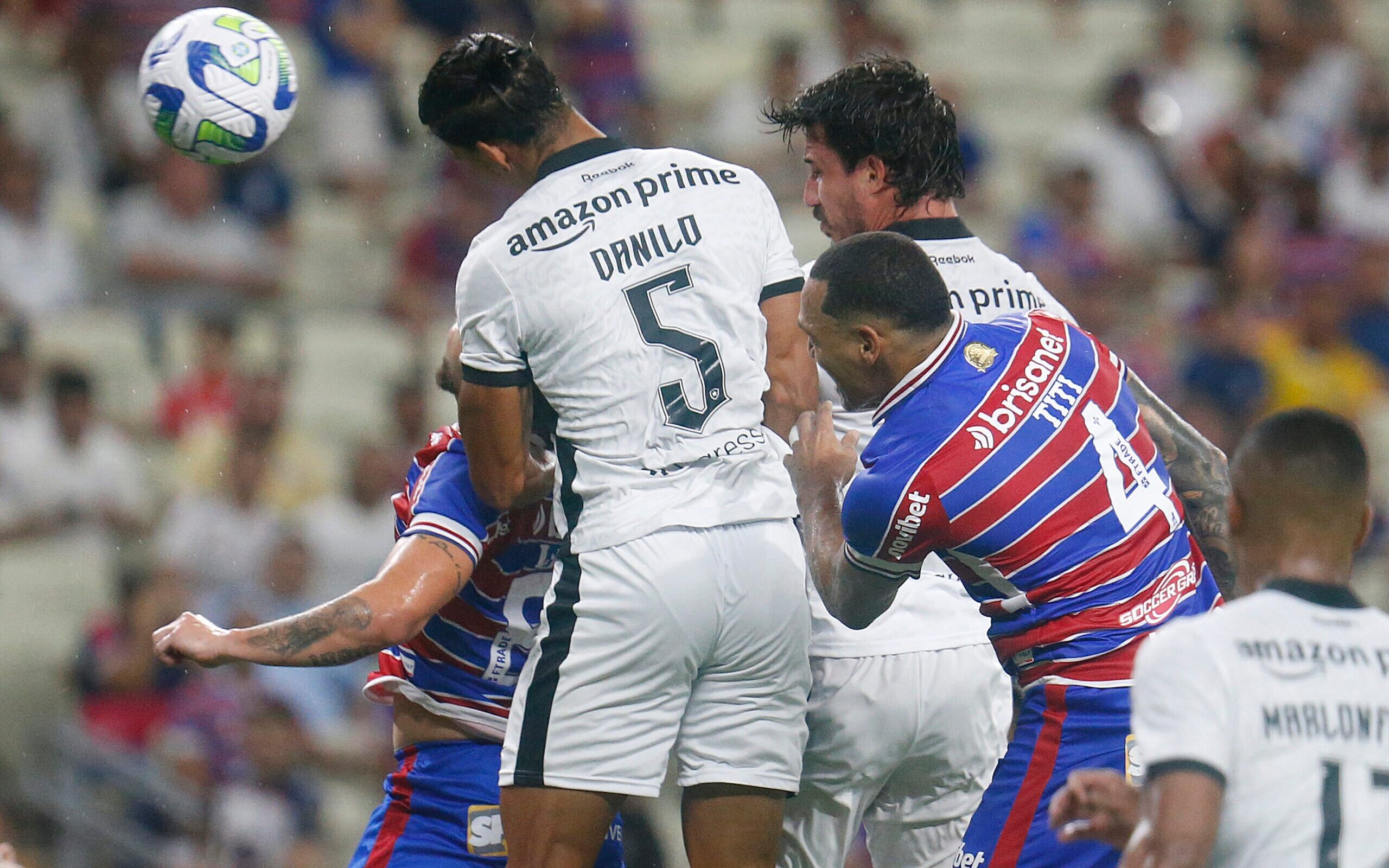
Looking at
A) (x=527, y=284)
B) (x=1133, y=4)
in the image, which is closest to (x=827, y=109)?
(x=527, y=284)

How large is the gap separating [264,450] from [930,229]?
6.07 m

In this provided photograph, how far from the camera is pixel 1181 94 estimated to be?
42.8ft

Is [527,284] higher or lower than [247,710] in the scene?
higher

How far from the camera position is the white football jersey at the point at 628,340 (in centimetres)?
420

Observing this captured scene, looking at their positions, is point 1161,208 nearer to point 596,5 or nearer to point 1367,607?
point 596,5

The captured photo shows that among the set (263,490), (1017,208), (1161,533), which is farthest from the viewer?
(1017,208)

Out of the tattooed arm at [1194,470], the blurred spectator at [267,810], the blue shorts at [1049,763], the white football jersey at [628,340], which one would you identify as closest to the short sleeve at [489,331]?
the white football jersey at [628,340]

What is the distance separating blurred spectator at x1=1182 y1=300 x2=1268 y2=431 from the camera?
35.0 ft

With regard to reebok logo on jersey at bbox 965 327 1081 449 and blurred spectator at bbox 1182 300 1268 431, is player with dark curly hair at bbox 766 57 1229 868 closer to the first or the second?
reebok logo on jersey at bbox 965 327 1081 449

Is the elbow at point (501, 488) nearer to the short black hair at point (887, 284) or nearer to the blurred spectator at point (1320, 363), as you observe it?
the short black hair at point (887, 284)

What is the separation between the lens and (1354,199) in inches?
492

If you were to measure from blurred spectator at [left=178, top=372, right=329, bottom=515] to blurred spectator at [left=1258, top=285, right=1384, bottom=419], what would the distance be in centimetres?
588

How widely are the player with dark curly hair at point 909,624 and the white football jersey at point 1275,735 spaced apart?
5.24 ft

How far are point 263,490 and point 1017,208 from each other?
6.10m
